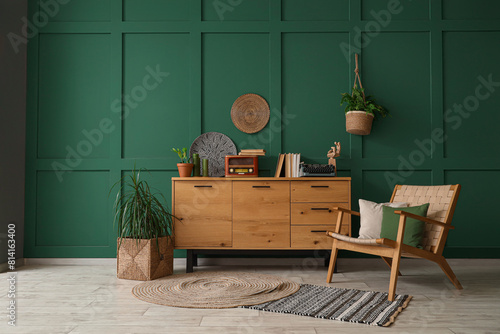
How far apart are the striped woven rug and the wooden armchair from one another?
141mm

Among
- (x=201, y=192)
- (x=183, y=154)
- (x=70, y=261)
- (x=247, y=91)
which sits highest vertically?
(x=247, y=91)

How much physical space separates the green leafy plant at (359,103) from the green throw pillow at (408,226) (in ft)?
3.31

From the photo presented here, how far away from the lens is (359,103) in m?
3.70

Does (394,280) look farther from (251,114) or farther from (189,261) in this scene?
(251,114)

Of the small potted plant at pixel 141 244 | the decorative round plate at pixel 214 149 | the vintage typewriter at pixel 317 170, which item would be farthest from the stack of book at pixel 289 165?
the small potted plant at pixel 141 244

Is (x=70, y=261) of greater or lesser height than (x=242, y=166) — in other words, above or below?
below

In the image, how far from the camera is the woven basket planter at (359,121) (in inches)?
146

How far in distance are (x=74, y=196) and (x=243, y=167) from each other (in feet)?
5.66

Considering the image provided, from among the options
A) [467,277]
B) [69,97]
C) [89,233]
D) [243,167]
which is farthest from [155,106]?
[467,277]

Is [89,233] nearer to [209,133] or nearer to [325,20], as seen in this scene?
[209,133]

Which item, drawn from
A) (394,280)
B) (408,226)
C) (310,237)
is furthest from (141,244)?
(408,226)

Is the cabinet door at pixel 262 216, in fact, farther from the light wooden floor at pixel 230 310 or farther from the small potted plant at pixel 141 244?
the small potted plant at pixel 141 244

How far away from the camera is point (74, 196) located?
13.0 feet

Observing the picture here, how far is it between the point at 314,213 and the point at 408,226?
2.66 ft
